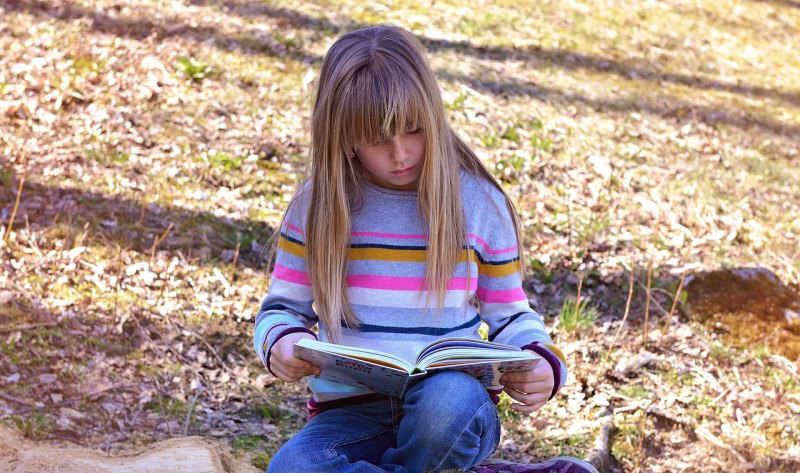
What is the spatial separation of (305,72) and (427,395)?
4206mm

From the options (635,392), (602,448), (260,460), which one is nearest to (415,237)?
(260,460)

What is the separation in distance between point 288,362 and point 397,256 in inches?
19.3

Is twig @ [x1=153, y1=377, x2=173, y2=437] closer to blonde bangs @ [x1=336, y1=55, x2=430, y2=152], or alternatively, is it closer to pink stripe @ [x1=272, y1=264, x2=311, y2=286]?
pink stripe @ [x1=272, y1=264, x2=311, y2=286]

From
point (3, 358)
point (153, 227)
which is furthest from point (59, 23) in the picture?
point (3, 358)

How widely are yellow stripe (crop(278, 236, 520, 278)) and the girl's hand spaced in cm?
35

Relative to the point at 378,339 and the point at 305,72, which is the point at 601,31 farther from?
the point at 378,339

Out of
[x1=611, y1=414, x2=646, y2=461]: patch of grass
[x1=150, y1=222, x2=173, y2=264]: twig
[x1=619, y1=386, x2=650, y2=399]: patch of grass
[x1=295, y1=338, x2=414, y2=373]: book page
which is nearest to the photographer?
[x1=295, y1=338, x2=414, y2=373]: book page

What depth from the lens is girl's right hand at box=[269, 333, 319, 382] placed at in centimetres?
239

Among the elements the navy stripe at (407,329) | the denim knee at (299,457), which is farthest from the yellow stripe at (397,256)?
the denim knee at (299,457)

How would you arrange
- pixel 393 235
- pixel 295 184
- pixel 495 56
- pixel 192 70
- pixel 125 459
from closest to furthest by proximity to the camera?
pixel 393 235, pixel 125 459, pixel 295 184, pixel 192 70, pixel 495 56

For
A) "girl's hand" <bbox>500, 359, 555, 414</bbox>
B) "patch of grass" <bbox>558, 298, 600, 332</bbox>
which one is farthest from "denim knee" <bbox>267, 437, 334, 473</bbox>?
"patch of grass" <bbox>558, 298, 600, 332</bbox>

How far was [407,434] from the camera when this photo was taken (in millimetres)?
2395

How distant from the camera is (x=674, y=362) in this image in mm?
3867

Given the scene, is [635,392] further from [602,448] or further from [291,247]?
[291,247]
